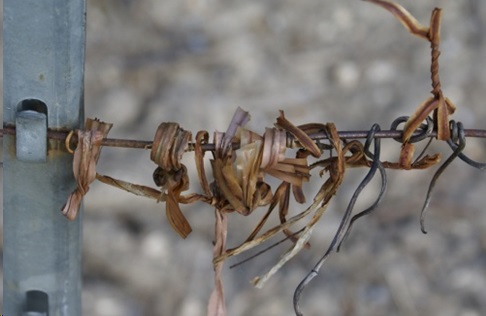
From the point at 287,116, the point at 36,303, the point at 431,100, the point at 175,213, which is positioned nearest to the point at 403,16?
the point at 431,100

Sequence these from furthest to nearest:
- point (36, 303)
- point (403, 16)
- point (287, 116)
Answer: point (287, 116) < point (36, 303) < point (403, 16)

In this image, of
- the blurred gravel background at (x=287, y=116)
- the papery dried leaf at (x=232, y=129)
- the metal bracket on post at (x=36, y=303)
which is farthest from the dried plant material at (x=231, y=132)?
the blurred gravel background at (x=287, y=116)

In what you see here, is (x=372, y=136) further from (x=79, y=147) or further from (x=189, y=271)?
(x=189, y=271)

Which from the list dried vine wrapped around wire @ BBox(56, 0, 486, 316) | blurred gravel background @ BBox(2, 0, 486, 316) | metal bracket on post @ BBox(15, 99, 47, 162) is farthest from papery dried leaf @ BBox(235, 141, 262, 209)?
blurred gravel background @ BBox(2, 0, 486, 316)

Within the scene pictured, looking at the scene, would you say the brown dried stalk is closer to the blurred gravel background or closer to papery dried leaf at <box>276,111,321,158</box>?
papery dried leaf at <box>276,111,321,158</box>

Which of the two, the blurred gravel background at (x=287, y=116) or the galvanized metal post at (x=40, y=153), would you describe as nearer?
the galvanized metal post at (x=40, y=153)

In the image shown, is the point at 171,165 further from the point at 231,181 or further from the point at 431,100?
the point at 431,100

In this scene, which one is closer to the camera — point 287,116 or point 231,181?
point 231,181

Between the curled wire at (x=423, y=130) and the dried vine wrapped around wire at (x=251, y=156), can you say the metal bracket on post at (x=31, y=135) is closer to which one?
the dried vine wrapped around wire at (x=251, y=156)
